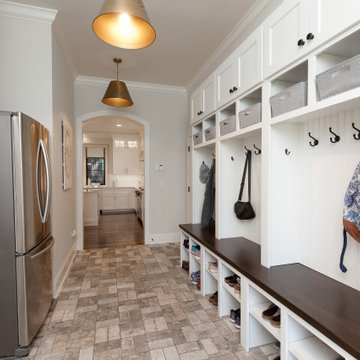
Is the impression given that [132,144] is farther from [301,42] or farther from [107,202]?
[301,42]

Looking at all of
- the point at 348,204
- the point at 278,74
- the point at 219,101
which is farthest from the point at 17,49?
the point at 348,204

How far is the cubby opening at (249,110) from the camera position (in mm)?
1879

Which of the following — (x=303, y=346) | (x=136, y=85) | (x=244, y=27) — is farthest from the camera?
(x=136, y=85)

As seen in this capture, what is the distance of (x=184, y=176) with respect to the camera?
468 cm

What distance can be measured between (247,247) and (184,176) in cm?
258

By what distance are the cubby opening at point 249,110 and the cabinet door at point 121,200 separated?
671cm

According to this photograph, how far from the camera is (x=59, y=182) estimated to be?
9.36 feet

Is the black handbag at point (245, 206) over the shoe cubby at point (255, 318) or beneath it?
over

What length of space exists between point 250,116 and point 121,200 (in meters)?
6.94

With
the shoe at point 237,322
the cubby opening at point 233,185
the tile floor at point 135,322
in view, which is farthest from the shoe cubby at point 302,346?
the cubby opening at point 233,185

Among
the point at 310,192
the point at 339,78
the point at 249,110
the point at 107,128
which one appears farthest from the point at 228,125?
the point at 107,128

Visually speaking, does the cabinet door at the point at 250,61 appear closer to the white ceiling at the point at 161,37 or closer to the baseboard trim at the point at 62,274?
the white ceiling at the point at 161,37

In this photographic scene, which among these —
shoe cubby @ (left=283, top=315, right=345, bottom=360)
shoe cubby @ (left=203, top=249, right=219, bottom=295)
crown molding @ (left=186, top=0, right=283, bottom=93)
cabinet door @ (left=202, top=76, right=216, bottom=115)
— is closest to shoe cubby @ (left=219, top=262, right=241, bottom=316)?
shoe cubby @ (left=203, top=249, right=219, bottom=295)

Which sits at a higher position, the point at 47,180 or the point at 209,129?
the point at 209,129
